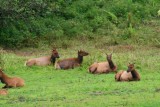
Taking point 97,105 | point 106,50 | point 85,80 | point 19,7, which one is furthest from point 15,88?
point 106,50

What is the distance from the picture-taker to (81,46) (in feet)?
90.5

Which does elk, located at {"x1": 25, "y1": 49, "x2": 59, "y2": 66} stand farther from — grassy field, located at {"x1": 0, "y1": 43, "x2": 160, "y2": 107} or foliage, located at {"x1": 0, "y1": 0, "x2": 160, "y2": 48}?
foliage, located at {"x1": 0, "y1": 0, "x2": 160, "y2": 48}

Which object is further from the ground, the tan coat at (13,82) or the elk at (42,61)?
the elk at (42,61)

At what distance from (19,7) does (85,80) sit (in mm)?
4963

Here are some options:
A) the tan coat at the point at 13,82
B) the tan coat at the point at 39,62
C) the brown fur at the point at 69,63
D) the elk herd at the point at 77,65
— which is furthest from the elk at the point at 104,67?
the tan coat at the point at 13,82

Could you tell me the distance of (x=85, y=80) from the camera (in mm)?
17453

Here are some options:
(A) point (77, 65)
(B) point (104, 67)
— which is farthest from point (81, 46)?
(B) point (104, 67)

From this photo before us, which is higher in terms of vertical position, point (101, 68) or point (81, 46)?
point (81, 46)

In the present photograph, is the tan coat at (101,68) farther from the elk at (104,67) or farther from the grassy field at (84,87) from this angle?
the grassy field at (84,87)

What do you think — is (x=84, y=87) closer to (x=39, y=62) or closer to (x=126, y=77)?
(x=126, y=77)

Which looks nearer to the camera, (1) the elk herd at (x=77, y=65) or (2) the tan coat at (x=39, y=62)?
(1) the elk herd at (x=77, y=65)

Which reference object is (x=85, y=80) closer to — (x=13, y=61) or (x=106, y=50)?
(x=13, y=61)

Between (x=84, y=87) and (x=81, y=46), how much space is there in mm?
12266

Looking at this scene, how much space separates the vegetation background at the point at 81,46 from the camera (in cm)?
1375
